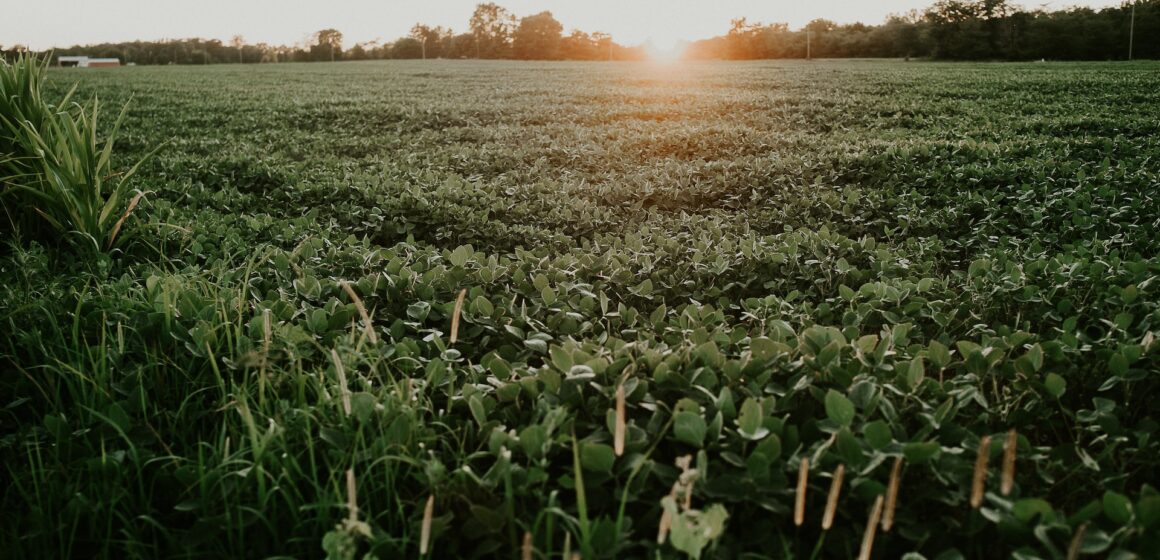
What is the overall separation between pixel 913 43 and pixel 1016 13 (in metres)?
6.24

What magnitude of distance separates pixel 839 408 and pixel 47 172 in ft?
13.6

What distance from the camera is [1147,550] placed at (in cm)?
144

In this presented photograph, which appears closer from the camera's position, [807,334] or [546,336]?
[807,334]

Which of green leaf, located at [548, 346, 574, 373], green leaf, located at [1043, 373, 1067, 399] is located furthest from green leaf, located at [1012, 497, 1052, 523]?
green leaf, located at [548, 346, 574, 373]

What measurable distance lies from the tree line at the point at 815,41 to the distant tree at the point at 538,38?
0.44 ft

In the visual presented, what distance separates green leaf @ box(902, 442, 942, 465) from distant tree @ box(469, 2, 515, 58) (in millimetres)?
94138

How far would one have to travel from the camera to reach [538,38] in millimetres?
90188

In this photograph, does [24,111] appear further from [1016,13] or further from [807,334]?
[1016,13]

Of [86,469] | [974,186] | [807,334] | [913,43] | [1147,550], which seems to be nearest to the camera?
[1147,550]

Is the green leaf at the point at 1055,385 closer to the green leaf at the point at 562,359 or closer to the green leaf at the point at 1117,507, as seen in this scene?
the green leaf at the point at 1117,507

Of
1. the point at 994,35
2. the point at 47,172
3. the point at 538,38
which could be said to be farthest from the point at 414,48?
the point at 47,172

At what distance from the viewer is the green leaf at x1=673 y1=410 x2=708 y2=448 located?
180cm

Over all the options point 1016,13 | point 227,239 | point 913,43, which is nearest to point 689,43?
point 913,43

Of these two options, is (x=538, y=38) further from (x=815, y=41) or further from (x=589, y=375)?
(x=589, y=375)
